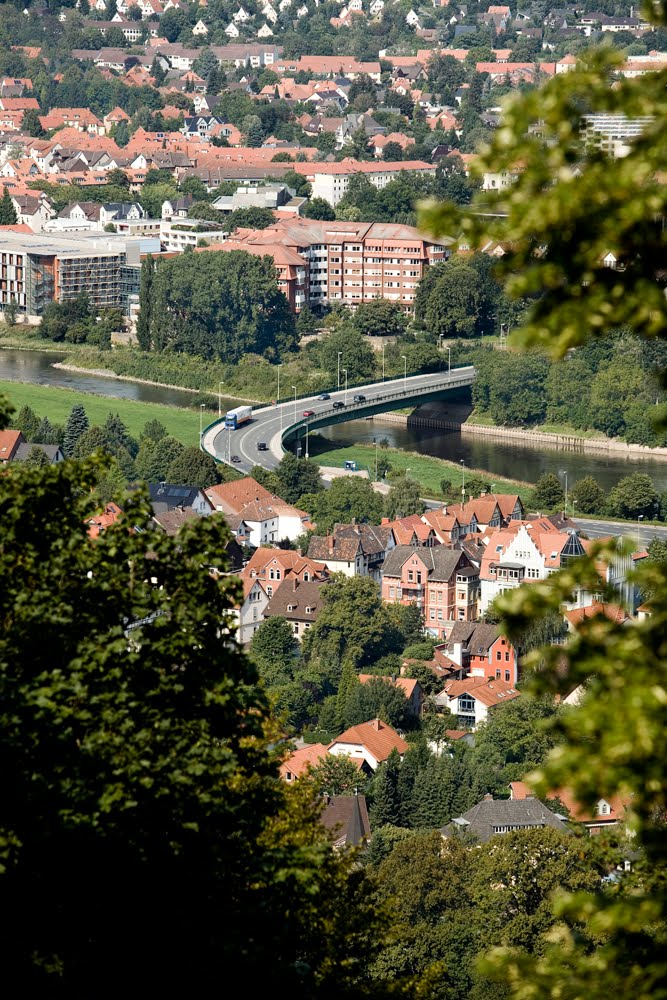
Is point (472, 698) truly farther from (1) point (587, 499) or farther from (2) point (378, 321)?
(2) point (378, 321)

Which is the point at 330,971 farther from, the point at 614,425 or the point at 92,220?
the point at 92,220

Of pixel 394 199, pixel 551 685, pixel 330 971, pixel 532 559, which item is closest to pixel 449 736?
pixel 532 559

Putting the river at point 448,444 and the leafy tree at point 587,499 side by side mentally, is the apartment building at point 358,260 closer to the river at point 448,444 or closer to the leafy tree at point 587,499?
the river at point 448,444

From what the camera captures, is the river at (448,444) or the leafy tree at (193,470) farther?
A: the river at (448,444)

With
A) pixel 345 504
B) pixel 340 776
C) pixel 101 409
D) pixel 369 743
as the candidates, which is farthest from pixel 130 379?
pixel 340 776

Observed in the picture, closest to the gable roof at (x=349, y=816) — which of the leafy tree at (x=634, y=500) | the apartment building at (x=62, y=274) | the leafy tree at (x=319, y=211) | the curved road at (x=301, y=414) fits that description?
the leafy tree at (x=634, y=500)
